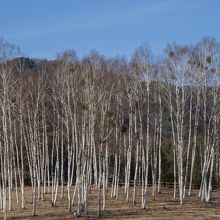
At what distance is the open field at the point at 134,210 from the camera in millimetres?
26823

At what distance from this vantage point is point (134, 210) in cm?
2931

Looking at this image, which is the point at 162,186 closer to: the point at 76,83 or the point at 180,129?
the point at 180,129

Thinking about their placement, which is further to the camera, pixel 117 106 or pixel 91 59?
pixel 117 106

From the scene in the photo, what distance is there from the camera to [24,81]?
3562cm

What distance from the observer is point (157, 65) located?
126 feet

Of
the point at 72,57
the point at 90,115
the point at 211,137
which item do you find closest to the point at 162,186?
the point at 211,137

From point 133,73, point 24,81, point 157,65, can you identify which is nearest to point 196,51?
point 157,65

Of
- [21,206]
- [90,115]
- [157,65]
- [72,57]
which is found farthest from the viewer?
[157,65]

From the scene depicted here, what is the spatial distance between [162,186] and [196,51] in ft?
54.2

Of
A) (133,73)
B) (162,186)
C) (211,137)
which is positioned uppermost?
(133,73)

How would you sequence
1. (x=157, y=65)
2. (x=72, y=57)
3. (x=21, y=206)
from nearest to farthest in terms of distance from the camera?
(x=21, y=206) → (x=72, y=57) → (x=157, y=65)

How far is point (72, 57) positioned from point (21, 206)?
11.3m

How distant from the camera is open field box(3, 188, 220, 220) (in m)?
26.8

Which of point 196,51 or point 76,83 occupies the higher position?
point 196,51
